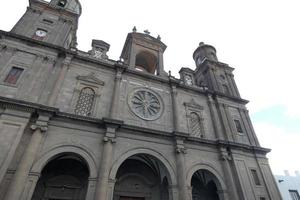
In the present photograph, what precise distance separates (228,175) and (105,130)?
9.34m

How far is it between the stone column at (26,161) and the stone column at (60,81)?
1.52 meters

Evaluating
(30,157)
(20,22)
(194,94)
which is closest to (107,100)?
(30,157)

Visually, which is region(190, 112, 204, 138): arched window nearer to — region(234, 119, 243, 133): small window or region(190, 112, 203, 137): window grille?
region(190, 112, 203, 137): window grille

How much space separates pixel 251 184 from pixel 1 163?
15.7m

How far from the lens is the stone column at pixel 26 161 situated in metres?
9.01

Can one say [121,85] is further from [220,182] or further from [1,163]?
[220,182]

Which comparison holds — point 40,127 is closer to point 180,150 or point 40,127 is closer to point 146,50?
point 180,150

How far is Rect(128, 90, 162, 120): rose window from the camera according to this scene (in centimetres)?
1548

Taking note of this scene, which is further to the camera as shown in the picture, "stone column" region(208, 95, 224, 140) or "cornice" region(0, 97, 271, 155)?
"stone column" region(208, 95, 224, 140)

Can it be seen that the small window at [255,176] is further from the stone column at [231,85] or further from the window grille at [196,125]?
the stone column at [231,85]

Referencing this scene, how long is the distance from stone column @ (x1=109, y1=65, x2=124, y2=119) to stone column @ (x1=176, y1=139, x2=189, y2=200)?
484 centimetres

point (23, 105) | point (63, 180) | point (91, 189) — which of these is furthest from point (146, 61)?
point (91, 189)

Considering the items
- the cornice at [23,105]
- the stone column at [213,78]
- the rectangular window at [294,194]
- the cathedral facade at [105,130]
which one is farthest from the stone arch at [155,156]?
A: the rectangular window at [294,194]

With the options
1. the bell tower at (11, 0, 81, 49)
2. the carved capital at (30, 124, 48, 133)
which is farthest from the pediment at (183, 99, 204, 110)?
the bell tower at (11, 0, 81, 49)
